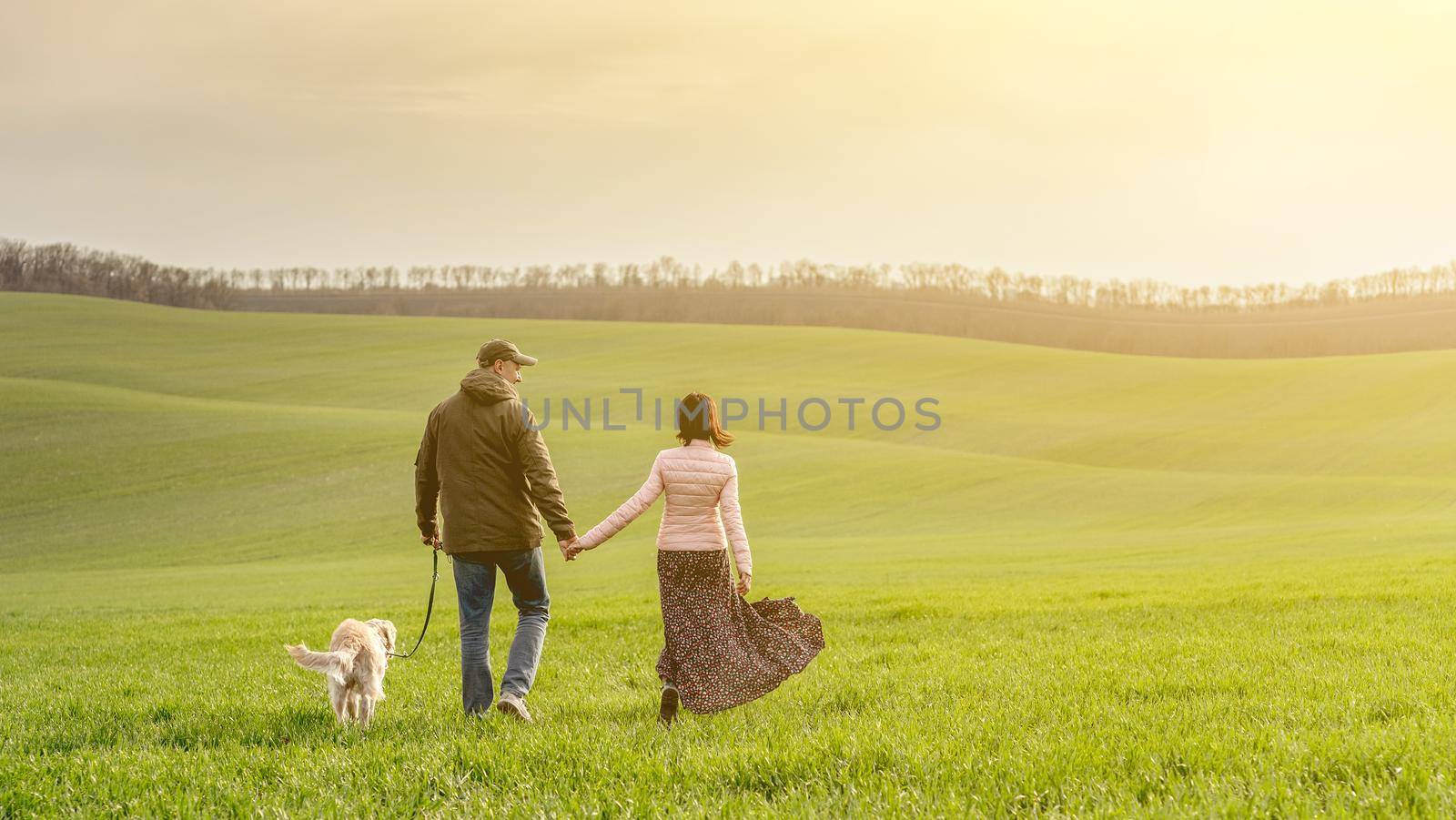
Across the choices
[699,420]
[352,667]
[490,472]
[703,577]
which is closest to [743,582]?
[703,577]

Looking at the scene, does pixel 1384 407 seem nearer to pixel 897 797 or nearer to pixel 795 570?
pixel 795 570

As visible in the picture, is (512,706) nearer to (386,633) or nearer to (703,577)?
(386,633)

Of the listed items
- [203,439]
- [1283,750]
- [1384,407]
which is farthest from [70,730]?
[1384,407]

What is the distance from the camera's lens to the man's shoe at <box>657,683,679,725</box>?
7578 mm

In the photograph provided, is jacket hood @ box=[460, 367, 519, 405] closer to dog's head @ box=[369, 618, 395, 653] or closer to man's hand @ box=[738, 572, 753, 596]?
dog's head @ box=[369, 618, 395, 653]

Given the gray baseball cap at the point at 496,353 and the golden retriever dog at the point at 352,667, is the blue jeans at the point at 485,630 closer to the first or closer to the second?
the golden retriever dog at the point at 352,667

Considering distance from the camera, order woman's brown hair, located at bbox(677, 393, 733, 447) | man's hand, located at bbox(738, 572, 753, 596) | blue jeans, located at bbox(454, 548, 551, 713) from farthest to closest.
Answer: blue jeans, located at bbox(454, 548, 551, 713), woman's brown hair, located at bbox(677, 393, 733, 447), man's hand, located at bbox(738, 572, 753, 596)

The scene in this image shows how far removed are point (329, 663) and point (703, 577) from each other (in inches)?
108

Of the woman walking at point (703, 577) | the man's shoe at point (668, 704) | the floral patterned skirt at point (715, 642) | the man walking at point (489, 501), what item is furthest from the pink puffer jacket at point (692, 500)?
the man's shoe at point (668, 704)

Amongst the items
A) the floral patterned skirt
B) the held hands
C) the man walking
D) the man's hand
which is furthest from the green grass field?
the held hands

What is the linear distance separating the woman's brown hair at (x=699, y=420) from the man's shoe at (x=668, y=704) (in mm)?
1792

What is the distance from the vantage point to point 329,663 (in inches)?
299

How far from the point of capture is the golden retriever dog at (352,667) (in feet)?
25.0

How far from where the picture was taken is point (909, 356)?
94.4 metres
